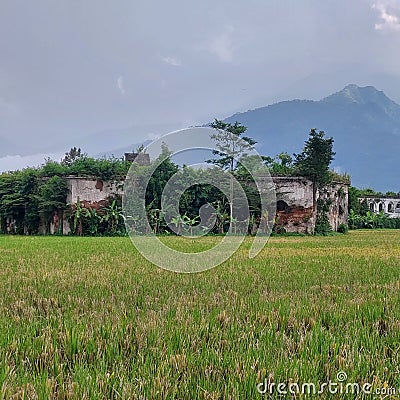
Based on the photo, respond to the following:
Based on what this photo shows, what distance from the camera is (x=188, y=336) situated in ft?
8.49

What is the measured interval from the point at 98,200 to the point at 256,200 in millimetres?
6546

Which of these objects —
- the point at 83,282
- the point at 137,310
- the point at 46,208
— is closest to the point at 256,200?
the point at 46,208

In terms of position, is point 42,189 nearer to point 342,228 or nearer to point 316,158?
point 316,158

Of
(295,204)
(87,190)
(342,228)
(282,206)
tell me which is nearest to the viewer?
(87,190)

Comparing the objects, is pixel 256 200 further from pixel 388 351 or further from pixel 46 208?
pixel 388 351

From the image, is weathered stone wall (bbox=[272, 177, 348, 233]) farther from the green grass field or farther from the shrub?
the green grass field

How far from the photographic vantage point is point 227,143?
55.9 feet
